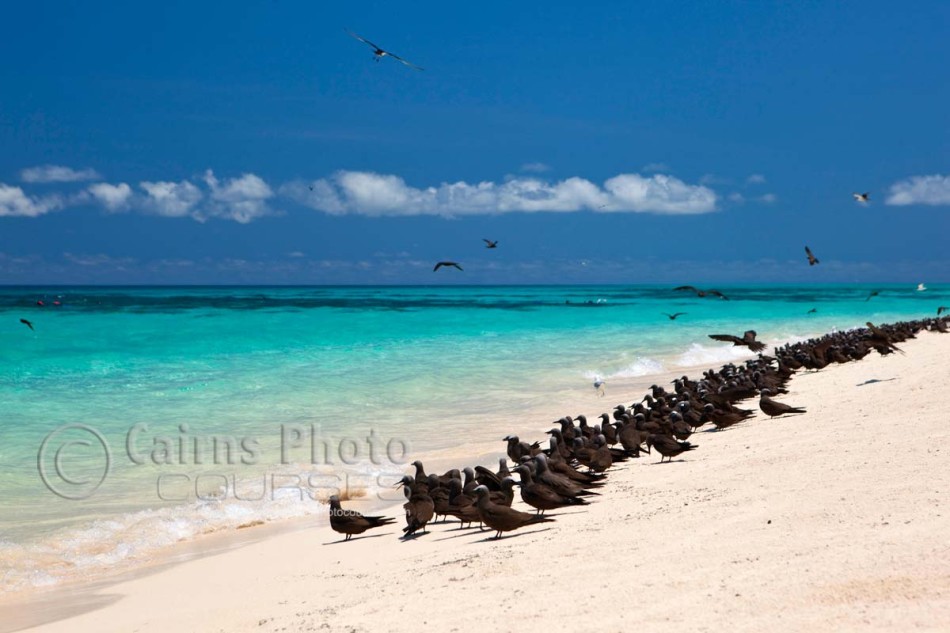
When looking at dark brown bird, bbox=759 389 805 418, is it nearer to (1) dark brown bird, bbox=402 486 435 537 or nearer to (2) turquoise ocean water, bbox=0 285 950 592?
(2) turquoise ocean water, bbox=0 285 950 592

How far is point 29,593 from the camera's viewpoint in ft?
24.3

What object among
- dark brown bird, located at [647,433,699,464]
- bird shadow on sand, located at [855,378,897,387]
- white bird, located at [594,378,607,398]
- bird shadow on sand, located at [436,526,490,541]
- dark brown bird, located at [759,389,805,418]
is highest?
bird shadow on sand, located at [855,378,897,387]

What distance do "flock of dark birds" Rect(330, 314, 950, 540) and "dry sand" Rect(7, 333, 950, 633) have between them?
0.20 meters

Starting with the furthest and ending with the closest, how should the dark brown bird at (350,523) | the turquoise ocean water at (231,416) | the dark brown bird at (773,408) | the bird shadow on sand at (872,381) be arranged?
the bird shadow on sand at (872,381), the dark brown bird at (773,408), the turquoise ocean water at (231,416), the dark brown bird at (350,523)

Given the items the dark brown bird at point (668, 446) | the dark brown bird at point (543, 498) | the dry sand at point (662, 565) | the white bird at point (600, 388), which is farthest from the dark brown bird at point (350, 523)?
the white bird at point (600, 388)

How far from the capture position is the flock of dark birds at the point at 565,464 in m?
7.55

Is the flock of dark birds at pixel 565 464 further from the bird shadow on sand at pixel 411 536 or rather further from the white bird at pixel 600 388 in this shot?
the white bird at pixel 600 388

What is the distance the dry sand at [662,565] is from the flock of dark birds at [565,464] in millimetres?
204

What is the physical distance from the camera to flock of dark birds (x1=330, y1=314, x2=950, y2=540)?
297 inches

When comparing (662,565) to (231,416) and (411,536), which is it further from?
(231,416)

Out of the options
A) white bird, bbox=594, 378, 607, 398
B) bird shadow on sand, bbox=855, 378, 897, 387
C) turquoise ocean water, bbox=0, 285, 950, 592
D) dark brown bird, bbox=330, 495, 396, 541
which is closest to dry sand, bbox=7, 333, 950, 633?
dark brown bird, bbox=330, 495, 396, 541

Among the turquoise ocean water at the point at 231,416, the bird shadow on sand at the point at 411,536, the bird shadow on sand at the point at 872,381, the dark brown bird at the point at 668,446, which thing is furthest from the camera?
the bird shadow on sand at the point at 872,381

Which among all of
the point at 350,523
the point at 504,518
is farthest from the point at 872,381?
the point at 350,523

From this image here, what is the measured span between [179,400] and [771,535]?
52.6 feet
